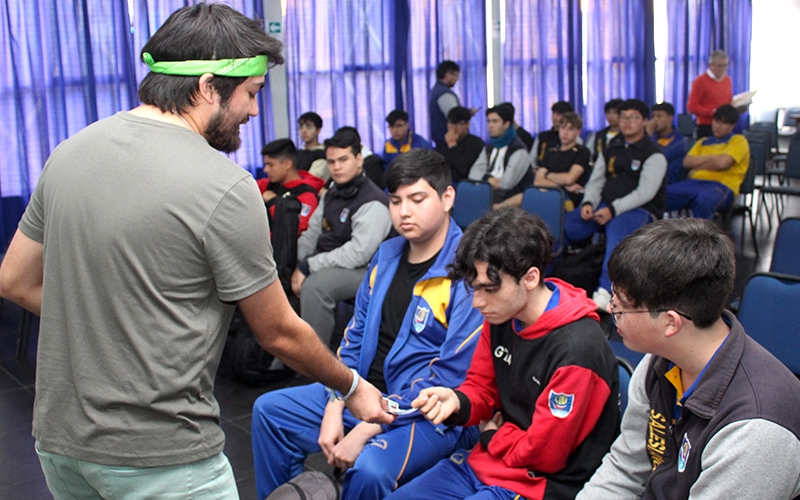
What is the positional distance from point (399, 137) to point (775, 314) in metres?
5.09

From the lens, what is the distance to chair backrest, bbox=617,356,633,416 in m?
1.85

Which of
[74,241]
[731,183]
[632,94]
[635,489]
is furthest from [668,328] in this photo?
[632,94]

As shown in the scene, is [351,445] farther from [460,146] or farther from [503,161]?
[460,146]

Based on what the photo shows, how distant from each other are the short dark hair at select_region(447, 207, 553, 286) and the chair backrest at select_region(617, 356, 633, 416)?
33 centimetres

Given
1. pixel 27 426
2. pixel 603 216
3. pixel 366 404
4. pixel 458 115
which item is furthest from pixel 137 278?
pixel 458 115

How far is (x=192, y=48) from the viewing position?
1.29m

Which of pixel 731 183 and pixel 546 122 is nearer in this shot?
pixel 731 183

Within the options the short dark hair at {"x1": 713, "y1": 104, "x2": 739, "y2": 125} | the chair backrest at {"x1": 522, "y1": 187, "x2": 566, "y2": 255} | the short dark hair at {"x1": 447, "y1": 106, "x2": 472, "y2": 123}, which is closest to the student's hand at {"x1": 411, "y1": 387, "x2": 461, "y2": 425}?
→ the chair backrest at {"x1": 522, "y1": 187, "x2": 566, "y2": 255}

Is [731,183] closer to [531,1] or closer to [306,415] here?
[531,1]

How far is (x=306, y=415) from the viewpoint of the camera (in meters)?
2.27

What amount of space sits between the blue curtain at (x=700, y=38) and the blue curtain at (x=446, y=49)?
3.84 metres

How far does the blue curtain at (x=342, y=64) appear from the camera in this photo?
7.05 m

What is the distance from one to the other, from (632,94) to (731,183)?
15.1 feet

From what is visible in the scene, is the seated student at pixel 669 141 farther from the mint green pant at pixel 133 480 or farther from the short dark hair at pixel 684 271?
the mint green pant at pixel 133 480
